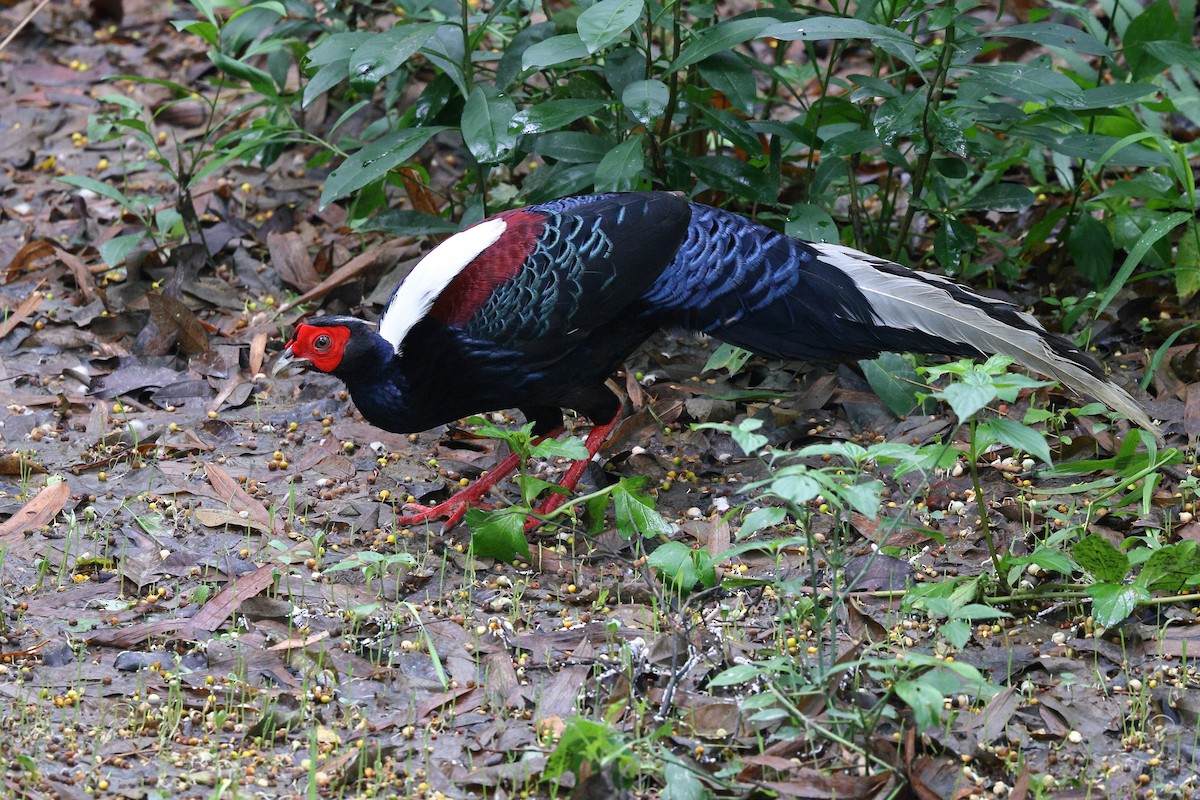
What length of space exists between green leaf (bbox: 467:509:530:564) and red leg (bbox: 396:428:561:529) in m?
0.33

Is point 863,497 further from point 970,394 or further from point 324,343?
point 324,343

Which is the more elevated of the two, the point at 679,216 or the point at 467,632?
the point at 679,216

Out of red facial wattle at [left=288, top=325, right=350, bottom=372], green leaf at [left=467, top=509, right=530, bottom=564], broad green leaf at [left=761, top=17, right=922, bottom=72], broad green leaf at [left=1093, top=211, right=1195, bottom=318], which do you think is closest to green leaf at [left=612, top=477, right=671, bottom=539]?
green leaf at [left=467, top=509, right=530, bottom=564]

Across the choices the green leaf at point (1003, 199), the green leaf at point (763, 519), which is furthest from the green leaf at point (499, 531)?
the green leaf at point (1003, 199)

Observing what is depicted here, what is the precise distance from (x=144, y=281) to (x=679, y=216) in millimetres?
2715

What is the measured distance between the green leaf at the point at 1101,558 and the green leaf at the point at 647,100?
6.33ft

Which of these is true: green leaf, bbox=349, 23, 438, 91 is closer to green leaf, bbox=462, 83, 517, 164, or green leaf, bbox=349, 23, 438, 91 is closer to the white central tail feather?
green leaf, bbox=462, 83, 517, 164

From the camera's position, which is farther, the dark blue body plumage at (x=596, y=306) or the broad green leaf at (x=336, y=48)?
the broad green leaf at (x=336, y=48)

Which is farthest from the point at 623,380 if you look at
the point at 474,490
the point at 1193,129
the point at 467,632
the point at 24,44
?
the point at 24,44

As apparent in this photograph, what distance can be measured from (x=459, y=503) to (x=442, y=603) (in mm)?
557

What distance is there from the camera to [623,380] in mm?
5133

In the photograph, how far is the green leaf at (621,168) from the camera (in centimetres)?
457

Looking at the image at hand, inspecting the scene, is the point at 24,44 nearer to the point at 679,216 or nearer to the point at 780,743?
the point at 679,216

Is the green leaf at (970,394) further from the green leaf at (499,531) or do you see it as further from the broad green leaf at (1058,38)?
the broad green leaf at (1058,38)
